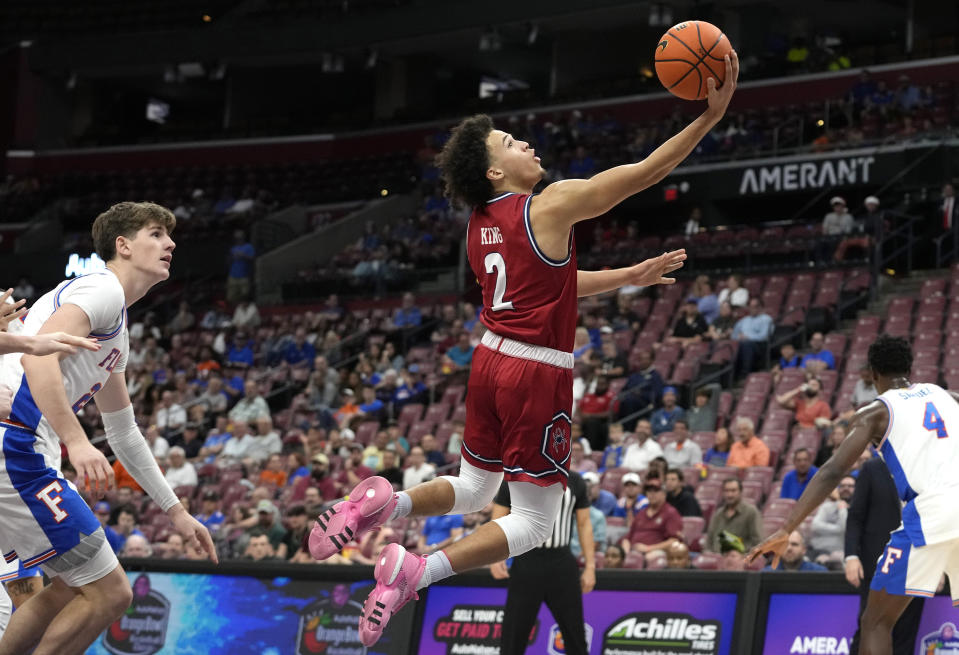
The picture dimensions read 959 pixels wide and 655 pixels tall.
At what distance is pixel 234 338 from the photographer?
2456 centimetres

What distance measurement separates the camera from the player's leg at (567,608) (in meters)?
8.02

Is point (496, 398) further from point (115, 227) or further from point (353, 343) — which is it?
point (353, 343)

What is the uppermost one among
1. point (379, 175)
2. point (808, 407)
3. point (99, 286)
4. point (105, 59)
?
point (105, 59)

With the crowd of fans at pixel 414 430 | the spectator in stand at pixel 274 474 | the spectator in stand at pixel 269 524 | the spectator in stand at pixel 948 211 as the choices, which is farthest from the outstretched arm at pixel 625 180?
the spectator in stand at pixel 948 211

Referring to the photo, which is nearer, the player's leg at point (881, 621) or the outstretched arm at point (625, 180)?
the outstretched arm at point (625, 180)

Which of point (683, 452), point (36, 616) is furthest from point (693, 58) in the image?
point (683, 452)

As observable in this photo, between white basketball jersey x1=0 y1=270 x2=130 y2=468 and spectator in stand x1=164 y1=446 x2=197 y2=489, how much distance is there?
11255 millimetres

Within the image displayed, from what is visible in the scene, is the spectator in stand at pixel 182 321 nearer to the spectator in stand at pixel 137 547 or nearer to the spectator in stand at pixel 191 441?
the spectator in stand at pixel 191 441

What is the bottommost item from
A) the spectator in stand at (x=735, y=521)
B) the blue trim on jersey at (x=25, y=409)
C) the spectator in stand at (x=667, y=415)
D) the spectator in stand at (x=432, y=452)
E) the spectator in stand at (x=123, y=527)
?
the spectator in stand at (x=123, y=527)

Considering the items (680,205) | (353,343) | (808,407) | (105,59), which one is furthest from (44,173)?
(808,407)

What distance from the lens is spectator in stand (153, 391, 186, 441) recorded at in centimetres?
1961

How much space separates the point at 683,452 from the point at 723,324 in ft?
13.2

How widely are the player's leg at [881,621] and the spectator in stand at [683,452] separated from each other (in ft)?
21.5

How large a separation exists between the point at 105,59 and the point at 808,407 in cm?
2512
